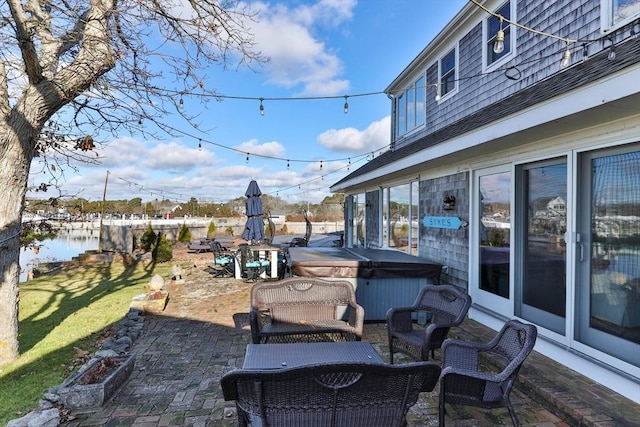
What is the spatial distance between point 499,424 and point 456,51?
22.7 feet

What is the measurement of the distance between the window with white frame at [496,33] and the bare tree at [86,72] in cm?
398

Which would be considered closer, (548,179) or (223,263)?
(548,179)

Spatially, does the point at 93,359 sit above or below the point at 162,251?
below

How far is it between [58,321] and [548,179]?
7251mm

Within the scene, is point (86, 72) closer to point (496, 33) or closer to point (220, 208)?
point (496, 33)

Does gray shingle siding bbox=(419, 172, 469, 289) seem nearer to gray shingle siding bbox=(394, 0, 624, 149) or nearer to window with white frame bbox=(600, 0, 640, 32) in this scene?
gray shingle siding bbox=(394, 0, 624, 149)

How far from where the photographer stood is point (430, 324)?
3.74m

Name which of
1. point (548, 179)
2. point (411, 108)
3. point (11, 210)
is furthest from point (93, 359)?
point (411, 108)

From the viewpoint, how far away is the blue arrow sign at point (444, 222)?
19.4 feet

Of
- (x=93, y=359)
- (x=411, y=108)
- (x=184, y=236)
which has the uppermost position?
(x=411, y=108)

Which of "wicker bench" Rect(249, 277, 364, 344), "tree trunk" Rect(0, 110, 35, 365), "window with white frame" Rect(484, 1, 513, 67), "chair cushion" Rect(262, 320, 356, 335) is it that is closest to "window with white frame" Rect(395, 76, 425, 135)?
"window with white frame" Rect(484, 1, 513, 67)

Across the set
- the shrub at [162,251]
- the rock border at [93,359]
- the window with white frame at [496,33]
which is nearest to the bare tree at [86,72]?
the rock border at [93,359]

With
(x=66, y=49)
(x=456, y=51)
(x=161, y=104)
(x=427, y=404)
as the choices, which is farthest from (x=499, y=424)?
(x=456, y=51)

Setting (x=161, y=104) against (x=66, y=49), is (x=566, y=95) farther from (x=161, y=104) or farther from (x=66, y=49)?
(x=66, y=49)
